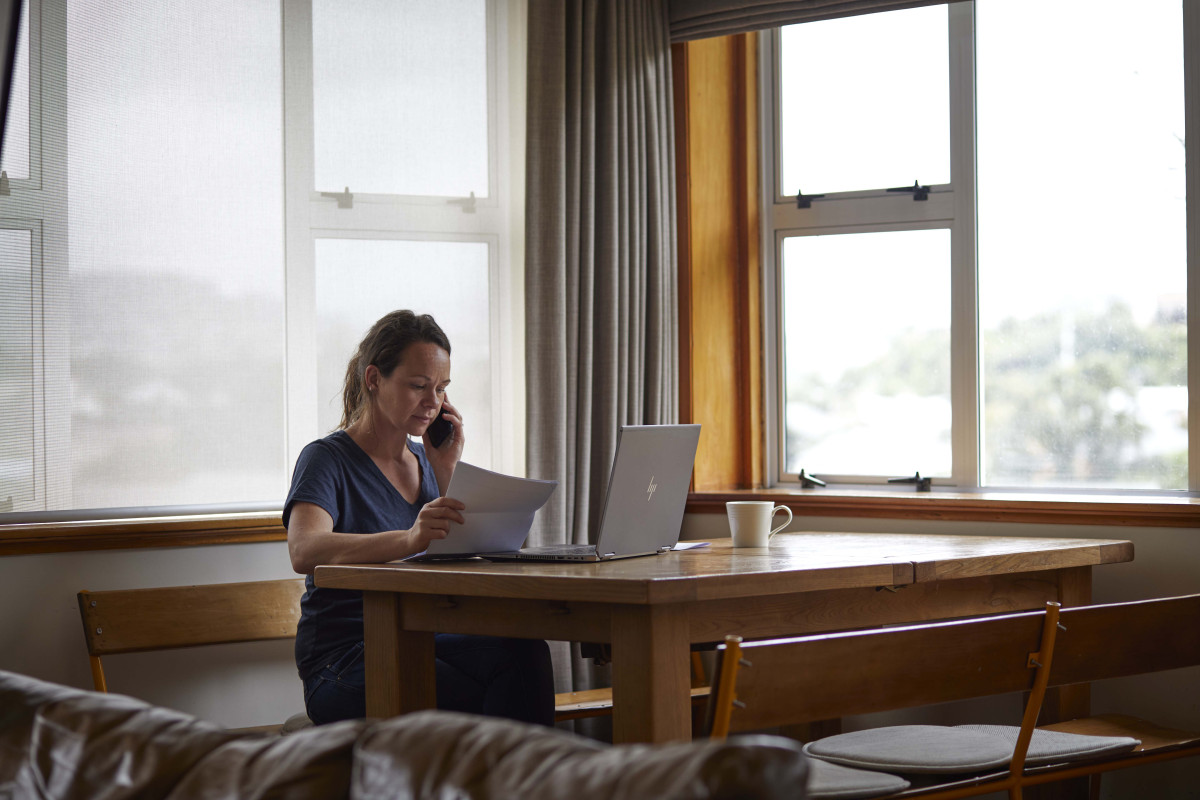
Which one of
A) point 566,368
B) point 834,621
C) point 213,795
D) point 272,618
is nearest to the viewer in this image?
point 213,795

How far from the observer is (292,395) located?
9.74 ft

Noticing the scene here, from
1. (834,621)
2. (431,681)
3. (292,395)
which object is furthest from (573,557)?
(292,395)

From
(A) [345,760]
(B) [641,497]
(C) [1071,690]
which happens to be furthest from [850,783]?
(C) [1071,690]

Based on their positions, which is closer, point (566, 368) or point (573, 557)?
point (573, 557)

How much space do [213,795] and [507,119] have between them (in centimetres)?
247

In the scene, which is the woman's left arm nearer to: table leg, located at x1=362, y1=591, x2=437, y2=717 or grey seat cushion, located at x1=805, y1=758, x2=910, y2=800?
table leg, located at x1=362, y1=591, x2=437, y2=717

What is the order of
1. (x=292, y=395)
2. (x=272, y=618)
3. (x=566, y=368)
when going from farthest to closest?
(x=566, y=368), (x=292, y=395), (x=272, y=618)

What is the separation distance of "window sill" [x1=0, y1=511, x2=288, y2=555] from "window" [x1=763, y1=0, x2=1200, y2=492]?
1.54 m

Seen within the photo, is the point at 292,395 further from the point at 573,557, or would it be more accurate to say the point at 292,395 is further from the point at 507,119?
the point at 573,557

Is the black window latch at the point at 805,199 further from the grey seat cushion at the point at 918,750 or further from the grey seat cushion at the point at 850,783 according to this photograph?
the grey seat cushion at the point at 850,783

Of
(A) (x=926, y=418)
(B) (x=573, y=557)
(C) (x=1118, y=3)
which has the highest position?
(C) (x=1118, y=3)

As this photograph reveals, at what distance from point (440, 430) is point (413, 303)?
0.67 metres

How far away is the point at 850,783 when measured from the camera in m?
1.71

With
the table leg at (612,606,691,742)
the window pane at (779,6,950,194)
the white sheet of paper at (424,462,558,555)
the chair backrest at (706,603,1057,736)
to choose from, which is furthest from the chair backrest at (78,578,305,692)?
the window pane at (779,6,950,194)
